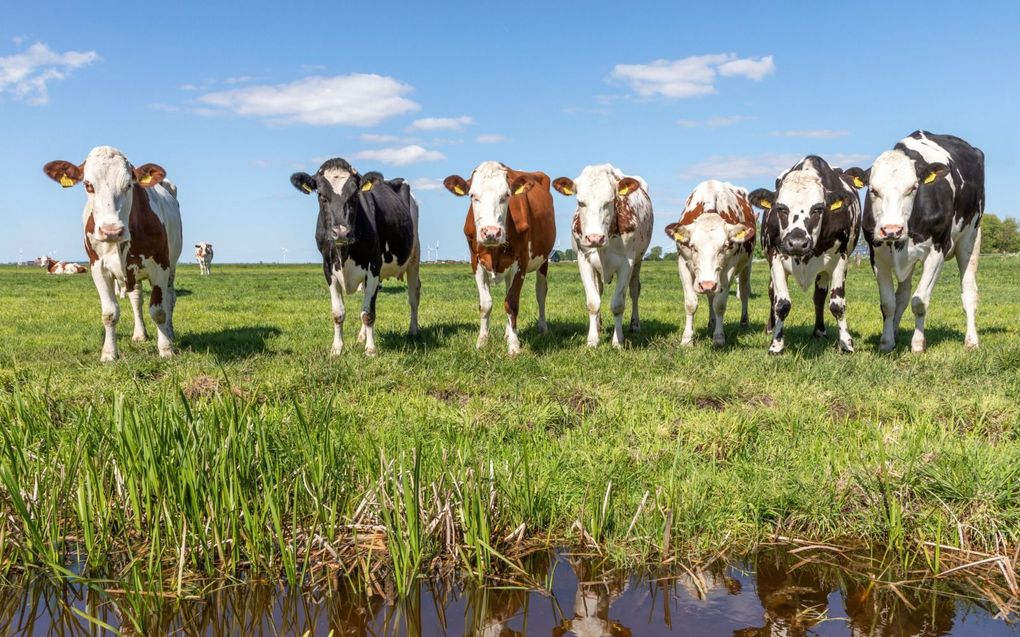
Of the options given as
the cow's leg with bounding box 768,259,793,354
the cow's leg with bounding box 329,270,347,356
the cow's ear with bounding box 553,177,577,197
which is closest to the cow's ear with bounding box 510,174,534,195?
the cow's ear with bounding box 553,177,577,197

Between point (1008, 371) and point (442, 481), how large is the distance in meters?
6.19

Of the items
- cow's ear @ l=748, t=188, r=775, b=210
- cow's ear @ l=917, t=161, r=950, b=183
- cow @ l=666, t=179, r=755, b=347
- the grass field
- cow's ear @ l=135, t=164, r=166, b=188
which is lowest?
the grass field

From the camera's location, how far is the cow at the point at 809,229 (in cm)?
861

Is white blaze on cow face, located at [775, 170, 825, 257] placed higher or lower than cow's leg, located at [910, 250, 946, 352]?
higher

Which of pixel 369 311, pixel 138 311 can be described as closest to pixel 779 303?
pixel 369 311

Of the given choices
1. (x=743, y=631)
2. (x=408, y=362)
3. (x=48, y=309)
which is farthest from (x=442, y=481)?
(x=48, y=309)

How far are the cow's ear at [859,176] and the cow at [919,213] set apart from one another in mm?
11

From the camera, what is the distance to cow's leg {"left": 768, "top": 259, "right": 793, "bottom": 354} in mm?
8875

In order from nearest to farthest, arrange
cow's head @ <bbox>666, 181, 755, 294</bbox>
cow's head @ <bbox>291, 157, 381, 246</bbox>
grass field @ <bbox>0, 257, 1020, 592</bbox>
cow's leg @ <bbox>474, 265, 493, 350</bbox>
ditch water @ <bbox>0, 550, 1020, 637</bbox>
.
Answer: ditch water @ <bbox>0, 550, 1020, 637</bbox>, grass field @ <bbox>0, 257, 1020, 592</bbox>, cow's head @ <bbox>291, 157, 381, 246</bbox>, cow's head @ <bbox>666, 181, 755, 294</bbox>, cow's leg @ <bbox>474, 265, 493, 350</bbox>

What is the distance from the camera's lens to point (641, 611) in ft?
10.6

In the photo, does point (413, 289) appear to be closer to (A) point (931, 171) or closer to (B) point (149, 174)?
(B) point (149, 174)

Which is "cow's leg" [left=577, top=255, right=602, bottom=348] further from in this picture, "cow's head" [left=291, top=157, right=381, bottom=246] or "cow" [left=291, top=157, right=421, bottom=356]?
"cow's head" [left=291, top=157, right=381, bottom=246]

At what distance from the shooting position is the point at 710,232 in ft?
30.2

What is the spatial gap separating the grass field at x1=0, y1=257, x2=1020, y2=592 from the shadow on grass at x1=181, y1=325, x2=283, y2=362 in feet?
4.96
